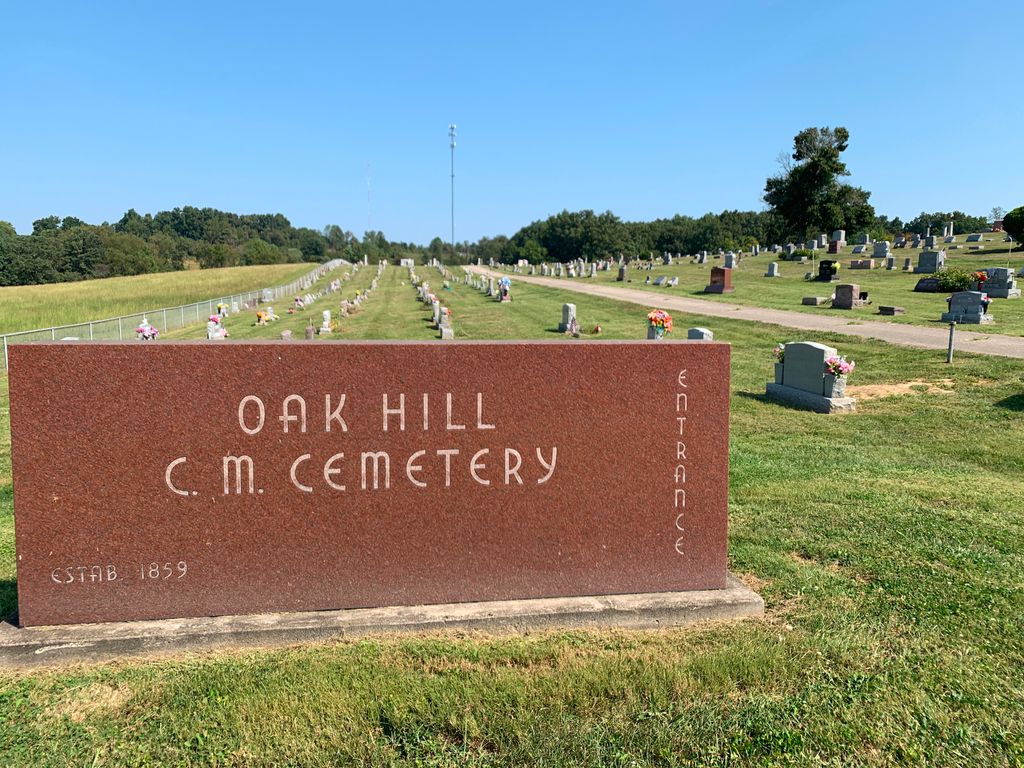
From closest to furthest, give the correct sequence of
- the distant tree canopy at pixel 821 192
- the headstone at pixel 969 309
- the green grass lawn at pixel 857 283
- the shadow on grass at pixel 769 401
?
the shadow on grass at pixel 769 401, the headstone at pixel 969 309, the green grass lawn at pixel 857 283, the distant tree canopy at pixel 821 192

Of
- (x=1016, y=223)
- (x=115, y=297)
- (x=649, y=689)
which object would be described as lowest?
(x=649, y=689)

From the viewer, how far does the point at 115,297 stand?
52.3 m

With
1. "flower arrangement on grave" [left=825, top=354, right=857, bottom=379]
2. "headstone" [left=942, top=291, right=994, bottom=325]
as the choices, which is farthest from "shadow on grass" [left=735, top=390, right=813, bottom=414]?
"headstone" [left=942, top=291, right=994, bottom=325]

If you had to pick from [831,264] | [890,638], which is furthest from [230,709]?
[831,264]

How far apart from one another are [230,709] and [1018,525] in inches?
243

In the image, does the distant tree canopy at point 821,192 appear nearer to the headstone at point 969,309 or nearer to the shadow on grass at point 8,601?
the headstone at point 969,309

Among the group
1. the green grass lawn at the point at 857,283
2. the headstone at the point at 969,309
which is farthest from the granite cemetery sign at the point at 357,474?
the headstone at the point at 969,309

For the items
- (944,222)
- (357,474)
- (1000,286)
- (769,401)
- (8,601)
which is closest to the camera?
(357,474)

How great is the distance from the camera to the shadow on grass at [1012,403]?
11.1 meters

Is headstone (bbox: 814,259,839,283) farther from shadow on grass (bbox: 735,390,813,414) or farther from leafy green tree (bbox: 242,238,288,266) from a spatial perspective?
leafy green tree (bbox: 242,238,288,266)

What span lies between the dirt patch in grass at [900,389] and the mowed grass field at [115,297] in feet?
92.1

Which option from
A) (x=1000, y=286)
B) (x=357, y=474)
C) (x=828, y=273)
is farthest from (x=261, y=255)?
(x=357, y=474)

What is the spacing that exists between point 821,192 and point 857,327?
5451cm

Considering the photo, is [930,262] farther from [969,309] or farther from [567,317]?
[567,317]
